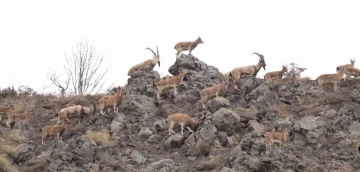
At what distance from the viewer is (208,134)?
70.2ft

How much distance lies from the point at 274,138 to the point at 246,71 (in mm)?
6297

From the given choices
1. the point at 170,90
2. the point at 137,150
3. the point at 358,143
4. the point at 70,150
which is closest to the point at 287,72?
the point at 170,90

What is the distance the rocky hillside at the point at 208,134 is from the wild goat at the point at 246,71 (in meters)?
0.44

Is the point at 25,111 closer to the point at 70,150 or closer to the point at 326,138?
the point at 70,150

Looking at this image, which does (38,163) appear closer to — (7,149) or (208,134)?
(7,149)

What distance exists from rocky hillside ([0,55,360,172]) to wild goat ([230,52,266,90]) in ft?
1.44

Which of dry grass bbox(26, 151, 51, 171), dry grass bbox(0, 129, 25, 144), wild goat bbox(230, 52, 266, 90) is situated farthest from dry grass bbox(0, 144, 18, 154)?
wild goat bbox(230, 52, 266, 90)

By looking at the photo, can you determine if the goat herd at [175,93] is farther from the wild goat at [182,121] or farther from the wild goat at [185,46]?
the wild goat at [185,46]

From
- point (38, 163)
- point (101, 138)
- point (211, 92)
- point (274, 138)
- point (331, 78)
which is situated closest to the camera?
point (274, 138)

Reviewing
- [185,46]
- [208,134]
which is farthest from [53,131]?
[185,46]

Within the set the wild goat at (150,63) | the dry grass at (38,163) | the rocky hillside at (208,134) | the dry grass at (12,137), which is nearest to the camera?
the rocky hillside at (208,134)

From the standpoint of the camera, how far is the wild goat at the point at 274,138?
19922mm

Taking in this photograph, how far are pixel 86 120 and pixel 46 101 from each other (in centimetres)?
550

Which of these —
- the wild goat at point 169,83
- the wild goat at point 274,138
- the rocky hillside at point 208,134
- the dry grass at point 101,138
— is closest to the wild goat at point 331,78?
the rocky hillside at point 208,134
